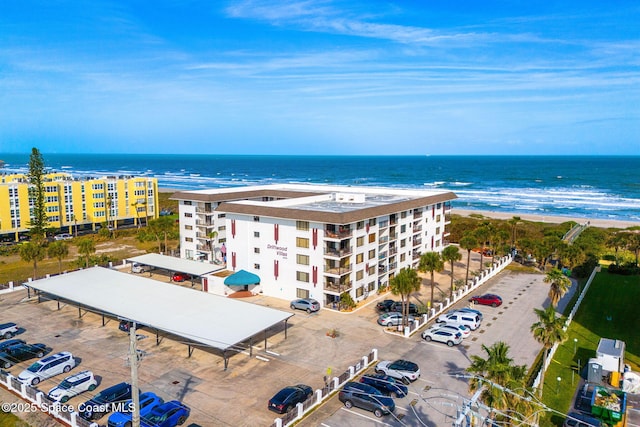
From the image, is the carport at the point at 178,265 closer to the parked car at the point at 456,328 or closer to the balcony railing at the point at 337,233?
the balcony railing at the point at 337,233

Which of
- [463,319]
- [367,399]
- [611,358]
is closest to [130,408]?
[367,399]

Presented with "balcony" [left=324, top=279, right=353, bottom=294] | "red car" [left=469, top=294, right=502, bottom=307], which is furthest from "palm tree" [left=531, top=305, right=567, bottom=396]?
"balcony" [left=324, top=279, right=353, bottom=294]

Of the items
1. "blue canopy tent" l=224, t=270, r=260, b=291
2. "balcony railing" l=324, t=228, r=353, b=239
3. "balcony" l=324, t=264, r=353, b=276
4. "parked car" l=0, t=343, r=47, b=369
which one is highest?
"balcony railing" l=324, t=228, r=353, b=239

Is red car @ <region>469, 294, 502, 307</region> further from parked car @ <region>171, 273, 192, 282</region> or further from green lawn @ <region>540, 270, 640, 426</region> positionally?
parked car @ <region>171, 273, 192, 282</region>

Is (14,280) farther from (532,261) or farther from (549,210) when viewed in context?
(549,210)

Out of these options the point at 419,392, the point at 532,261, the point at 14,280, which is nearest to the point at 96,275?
the point at 14,280
